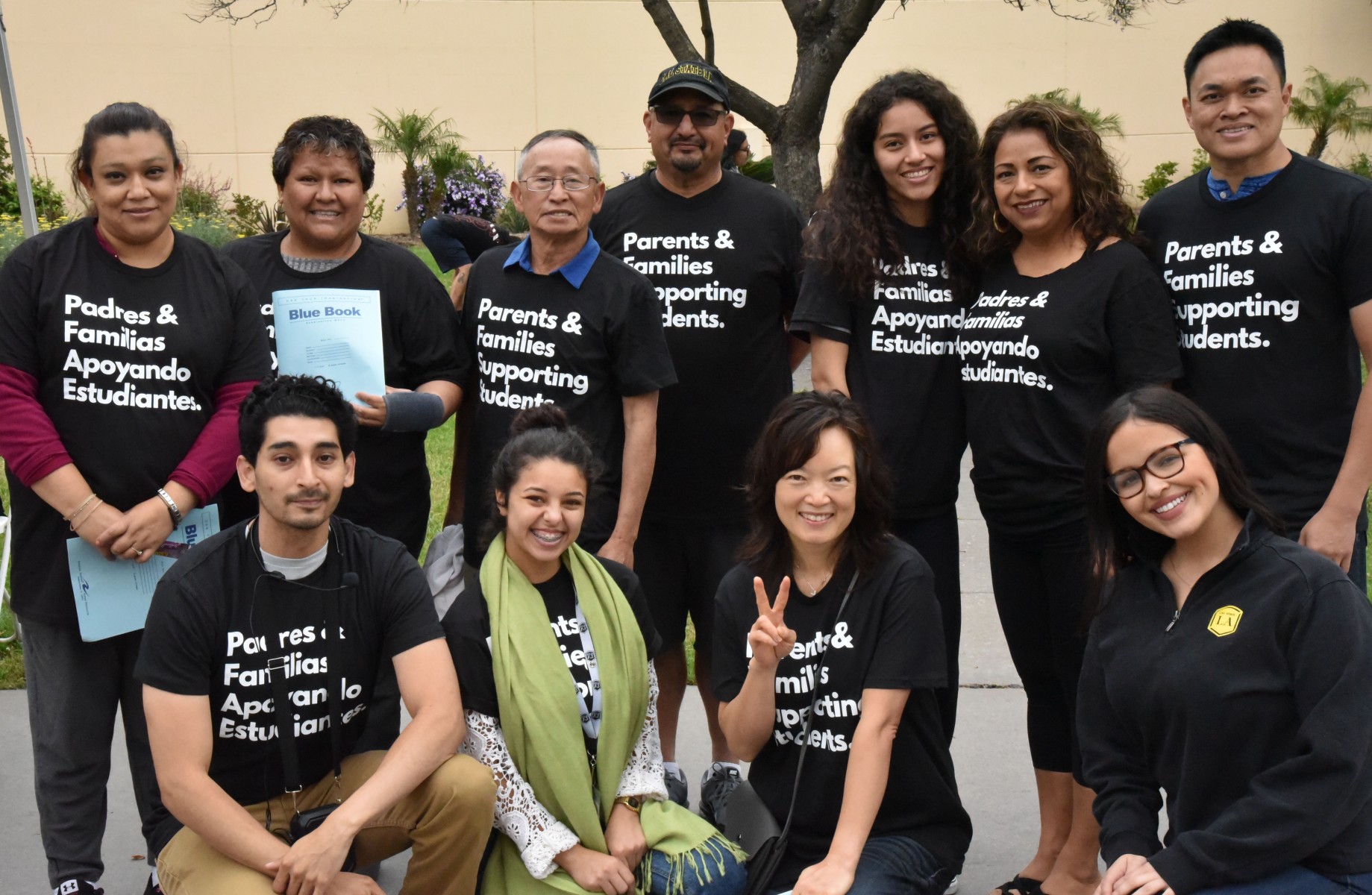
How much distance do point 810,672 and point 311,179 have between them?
1971 mm

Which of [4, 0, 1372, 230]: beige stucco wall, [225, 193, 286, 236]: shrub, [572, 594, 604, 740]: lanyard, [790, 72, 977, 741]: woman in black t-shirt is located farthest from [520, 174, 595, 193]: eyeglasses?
[4, 0, 1372, 230]: beige stucco wall

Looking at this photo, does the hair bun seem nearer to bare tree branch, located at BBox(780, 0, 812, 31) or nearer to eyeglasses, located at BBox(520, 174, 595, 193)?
eyeglasses, located at BBox(520, 174, 595, 193)

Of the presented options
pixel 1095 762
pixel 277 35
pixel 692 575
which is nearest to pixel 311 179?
pixel 692 575

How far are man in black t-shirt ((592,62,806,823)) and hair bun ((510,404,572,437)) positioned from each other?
0.64m

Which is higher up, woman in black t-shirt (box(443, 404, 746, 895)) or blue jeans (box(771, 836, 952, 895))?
woman in black t-shirt (box(443, 404, 746, 895))

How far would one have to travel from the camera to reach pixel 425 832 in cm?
319

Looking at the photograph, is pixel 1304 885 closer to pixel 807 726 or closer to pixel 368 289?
pixel 807 726

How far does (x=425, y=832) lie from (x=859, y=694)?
3.65 ft

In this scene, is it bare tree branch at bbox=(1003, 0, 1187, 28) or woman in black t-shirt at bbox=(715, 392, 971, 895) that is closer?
woman in black t-shirt at bbox=(715, 392, 971, 895)

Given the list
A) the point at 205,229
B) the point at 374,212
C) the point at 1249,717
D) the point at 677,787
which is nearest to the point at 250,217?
the point at 374,212

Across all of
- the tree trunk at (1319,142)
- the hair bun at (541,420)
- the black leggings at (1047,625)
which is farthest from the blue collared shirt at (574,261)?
the tree trunk at (1319,142)

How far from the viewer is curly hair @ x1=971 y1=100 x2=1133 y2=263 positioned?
11.4 feet

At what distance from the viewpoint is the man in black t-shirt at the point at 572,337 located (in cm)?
384

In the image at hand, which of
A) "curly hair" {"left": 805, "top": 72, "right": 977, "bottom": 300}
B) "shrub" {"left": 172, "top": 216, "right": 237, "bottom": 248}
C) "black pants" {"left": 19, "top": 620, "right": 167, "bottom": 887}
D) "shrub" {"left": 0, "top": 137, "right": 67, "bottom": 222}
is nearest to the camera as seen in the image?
"black pants" {"left": 19, "top": 620, "right": 167, "bottom": 887}
